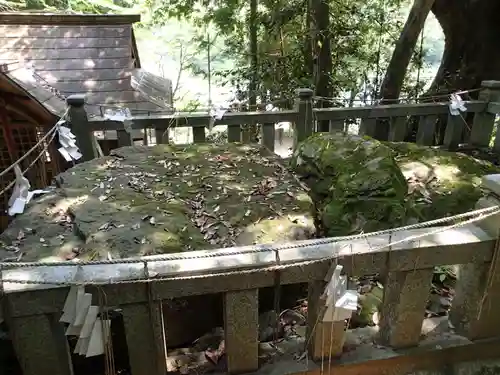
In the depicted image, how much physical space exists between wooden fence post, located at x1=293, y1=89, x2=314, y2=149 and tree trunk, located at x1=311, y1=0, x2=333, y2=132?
218 cm

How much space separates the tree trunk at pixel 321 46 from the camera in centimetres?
748

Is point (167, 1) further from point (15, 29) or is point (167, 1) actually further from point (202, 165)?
point (202, 165)

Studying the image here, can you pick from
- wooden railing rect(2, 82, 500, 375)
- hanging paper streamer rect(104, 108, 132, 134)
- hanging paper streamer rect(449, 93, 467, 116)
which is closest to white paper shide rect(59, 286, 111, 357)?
wooden railing rect(2, 82, 500, 375)

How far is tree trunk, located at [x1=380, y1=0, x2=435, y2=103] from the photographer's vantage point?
6.41 m

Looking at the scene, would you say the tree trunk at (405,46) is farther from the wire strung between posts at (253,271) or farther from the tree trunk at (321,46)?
the wire strung between posts at (253,271)

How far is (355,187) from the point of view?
368 centimetres

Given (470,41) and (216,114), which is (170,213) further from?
(470,41)

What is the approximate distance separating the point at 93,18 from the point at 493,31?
840cm

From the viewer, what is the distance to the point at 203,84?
20016 mm

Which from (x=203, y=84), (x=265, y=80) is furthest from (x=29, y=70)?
(x=203, y=84)

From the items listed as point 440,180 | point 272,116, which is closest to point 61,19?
point 272,116

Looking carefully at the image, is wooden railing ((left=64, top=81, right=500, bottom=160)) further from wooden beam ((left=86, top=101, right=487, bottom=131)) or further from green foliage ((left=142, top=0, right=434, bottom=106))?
green foliage ((left=142, top=0, right=434, bottom=106))

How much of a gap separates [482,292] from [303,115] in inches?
135

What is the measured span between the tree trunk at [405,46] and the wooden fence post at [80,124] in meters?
4.75
